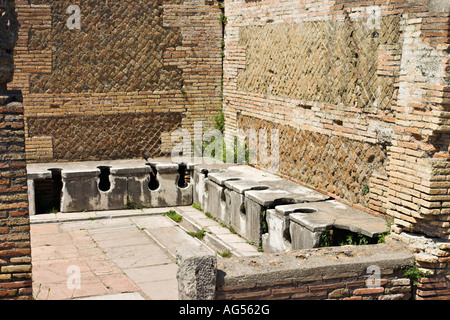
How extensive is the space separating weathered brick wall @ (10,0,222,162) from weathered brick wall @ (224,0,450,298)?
598 mm

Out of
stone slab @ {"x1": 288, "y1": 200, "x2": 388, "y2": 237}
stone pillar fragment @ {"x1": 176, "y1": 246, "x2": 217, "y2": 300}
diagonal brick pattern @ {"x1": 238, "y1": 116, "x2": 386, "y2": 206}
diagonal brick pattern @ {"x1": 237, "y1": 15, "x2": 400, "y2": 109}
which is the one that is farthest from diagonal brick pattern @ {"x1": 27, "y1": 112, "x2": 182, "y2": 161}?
stone pillar fragment @ {"x1": 176, "y1": 246, "x2": 217, "y2": 300}

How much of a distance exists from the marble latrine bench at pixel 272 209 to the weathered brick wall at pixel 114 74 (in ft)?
5.46

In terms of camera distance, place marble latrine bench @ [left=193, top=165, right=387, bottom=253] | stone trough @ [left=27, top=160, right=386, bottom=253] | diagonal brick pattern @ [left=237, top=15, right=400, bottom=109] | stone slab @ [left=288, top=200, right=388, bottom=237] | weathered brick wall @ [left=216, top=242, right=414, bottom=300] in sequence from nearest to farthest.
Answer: weathered brick wall @ [left=216, top=242, right=414, bottom=300], stone slab @ [left=288, top=200, right=388, bottom=237], marble latrine bench @ [left=193, top=165, right=387, bottom=253], diagonal brick pattern @ [left=237, top=15, right=400, bottom=109], stone trough @ [left=27, top=160, right=386, bottom=253]

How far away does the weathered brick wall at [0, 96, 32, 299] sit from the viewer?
5.11m

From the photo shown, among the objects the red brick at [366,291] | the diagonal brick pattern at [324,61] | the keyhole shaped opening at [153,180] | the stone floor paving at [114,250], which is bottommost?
the stone floor paving at [114,250]

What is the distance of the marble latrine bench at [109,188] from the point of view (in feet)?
34.7

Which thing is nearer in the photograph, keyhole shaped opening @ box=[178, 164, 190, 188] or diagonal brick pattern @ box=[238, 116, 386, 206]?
diagonal brick pattern @ box=[238, 116, 386, 206]

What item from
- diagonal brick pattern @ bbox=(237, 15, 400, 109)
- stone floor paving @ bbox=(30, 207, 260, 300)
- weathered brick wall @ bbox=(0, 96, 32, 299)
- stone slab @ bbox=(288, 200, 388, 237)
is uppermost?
diagonal brick pattern @ bbox=(237, 15, 400, 109)

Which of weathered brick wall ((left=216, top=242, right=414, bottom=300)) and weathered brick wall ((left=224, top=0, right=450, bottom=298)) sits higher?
weathered brick wall ((left=224, top=0, right=450, bottom=298))

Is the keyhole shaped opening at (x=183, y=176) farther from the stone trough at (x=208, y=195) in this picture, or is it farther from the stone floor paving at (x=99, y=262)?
the stone floor paving at (x=99, y=262)

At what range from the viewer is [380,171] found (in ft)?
24.6

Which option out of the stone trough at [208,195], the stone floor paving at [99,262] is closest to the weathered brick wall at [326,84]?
the stone trough at [208,195]

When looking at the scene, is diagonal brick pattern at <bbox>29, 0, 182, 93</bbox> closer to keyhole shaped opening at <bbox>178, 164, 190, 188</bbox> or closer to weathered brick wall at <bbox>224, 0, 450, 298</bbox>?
weathered brick wall at <bbox>224, 0, 450, 298</bbox>

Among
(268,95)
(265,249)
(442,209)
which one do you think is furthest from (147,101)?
(442,209)
